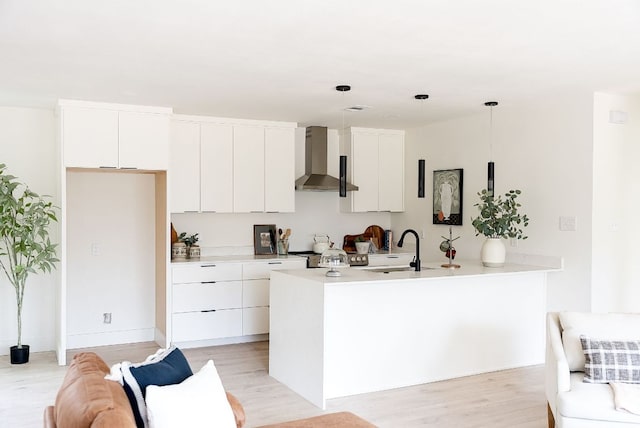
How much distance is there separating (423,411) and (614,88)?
3010mm

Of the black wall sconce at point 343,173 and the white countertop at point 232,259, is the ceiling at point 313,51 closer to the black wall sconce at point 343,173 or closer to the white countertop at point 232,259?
the black wall sconce at point 343,173

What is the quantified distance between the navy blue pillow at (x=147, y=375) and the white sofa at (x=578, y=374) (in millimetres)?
2114

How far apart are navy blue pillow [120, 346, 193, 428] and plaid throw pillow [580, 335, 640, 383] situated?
7.67 feet

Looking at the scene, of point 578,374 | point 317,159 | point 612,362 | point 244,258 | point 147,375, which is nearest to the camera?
point 147,375

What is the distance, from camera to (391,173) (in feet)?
23.9

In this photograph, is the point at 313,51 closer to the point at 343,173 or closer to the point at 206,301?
the point at 343,173

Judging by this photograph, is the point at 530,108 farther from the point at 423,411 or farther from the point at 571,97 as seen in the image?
the point at 423,411

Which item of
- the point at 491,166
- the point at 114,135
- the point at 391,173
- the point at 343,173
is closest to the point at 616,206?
the point at 491,166

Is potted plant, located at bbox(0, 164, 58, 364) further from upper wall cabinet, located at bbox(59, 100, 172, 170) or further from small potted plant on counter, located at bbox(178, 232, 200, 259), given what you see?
small potted plant on counter, located at bbox(178, 232, 200, 259)

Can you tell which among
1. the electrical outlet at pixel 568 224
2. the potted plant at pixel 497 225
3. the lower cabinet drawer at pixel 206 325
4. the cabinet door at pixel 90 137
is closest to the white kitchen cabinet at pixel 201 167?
the cabinet door at pixel 90 137

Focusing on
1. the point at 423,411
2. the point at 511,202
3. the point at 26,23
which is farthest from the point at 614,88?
the point at 26,23

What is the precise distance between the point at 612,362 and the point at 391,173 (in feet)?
Result: 13.8

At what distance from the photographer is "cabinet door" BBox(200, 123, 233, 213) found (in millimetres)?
6188

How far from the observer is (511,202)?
541 cm
